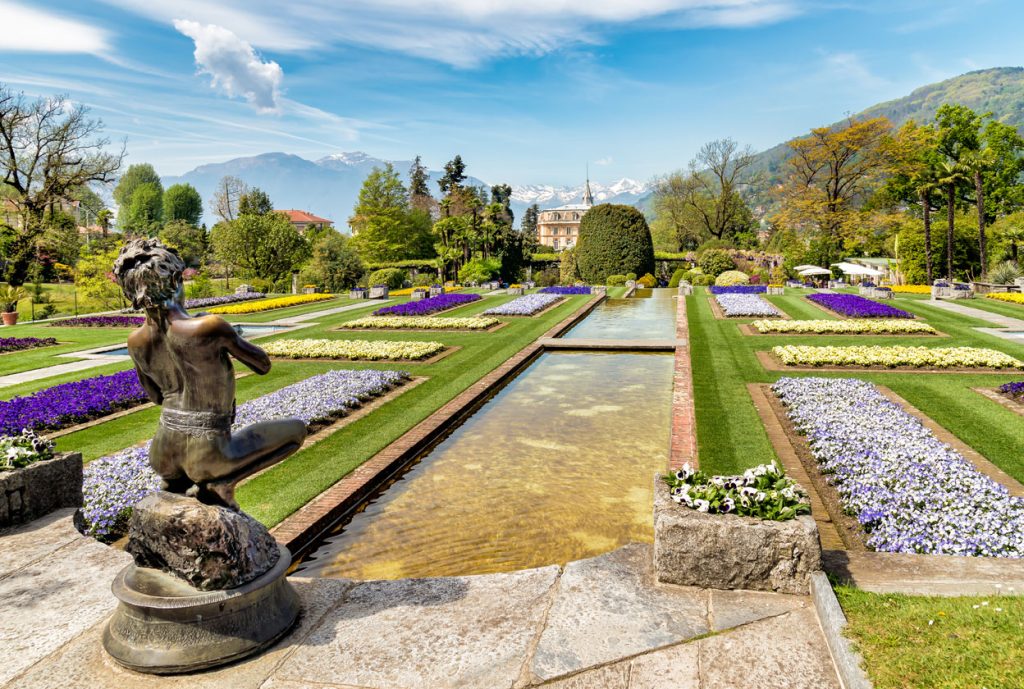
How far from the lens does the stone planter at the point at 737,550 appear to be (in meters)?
4.70

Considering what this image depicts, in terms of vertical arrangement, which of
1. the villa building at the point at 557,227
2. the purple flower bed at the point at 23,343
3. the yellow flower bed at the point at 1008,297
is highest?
the villa building at the point at 557,227

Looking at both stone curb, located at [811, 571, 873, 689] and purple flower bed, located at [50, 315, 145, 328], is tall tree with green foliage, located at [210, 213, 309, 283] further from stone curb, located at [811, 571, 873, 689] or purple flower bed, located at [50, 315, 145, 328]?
stone curb, located at [811, 571, 873, 689]

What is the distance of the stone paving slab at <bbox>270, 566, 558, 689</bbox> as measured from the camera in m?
4.07

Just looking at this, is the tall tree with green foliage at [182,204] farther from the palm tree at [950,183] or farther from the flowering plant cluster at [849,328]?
the flowering plant cluster at [849,328]

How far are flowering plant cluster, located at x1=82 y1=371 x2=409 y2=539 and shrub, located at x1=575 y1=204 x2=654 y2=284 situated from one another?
123ft

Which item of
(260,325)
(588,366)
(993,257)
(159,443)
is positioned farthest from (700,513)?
(993,257)

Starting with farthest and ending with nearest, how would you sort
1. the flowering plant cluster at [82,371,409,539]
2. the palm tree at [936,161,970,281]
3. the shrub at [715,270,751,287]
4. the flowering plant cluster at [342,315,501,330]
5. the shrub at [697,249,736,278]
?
the shrub at [697,249,736,278], the shrub at [715,270,751,287], the palm tree at [936,161,970,281], the flowering plant cluster at [342,315,501,330], the flowering plant cluster at [82,371,409,539]

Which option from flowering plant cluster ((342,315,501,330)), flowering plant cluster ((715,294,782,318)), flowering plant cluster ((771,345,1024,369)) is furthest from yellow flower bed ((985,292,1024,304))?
flowering plant cluster ((342,315,501,330))

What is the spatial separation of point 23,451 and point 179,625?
3.50 meters

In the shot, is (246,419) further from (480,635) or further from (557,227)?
(557,227)

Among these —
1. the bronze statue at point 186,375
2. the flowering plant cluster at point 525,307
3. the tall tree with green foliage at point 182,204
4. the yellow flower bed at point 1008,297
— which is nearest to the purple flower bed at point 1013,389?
the bronze statue at point 186,375

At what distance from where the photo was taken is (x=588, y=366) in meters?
16.9

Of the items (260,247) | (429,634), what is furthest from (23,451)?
(260,247)

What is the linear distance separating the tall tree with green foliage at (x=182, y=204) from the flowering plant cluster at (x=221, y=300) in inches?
2633
